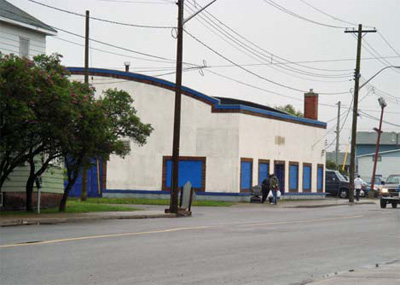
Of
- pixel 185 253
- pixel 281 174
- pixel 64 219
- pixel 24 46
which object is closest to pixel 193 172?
pixel 281 174

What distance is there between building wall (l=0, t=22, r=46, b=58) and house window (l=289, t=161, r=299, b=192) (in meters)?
24.6

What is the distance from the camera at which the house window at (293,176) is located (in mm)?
54188

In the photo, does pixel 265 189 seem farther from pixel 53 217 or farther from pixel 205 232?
pixel 205 232

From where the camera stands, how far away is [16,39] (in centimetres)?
3250

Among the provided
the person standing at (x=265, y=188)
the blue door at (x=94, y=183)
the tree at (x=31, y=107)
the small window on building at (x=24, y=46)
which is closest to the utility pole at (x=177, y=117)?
the tree at (x=31, y=107)

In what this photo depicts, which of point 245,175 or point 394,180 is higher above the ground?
point 245,175

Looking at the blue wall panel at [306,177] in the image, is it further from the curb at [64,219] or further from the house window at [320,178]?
the curb at [64,219]

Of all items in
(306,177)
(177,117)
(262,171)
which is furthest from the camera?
(306,177)

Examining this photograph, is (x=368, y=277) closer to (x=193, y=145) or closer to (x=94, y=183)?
(x=193, y=145)

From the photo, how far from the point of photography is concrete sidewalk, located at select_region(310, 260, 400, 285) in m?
11.3

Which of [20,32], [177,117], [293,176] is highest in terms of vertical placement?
[20,32]

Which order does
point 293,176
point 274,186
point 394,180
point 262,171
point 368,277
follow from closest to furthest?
point 368,277
point 394,180
point 274,186
point 262,171
point 293,176

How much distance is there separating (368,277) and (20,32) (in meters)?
23.8

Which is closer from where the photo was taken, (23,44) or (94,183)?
(23,44)
